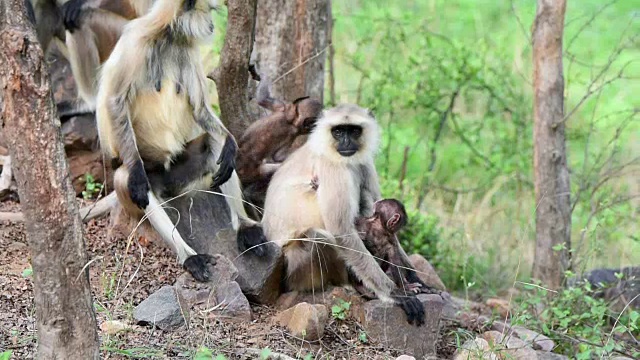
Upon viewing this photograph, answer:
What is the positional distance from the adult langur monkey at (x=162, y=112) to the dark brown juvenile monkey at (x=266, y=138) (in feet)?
1.10

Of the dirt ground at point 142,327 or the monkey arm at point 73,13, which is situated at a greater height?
the monkey arm at point 73,13

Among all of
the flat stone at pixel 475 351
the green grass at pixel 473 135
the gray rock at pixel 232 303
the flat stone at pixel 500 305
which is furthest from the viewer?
the green grass at pixel 473 135

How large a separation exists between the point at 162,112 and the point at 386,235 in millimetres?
1350

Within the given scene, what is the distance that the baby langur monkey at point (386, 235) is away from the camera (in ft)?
16.9

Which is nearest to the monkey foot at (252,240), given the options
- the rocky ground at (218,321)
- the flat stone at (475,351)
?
the rocky ground at (218,321)

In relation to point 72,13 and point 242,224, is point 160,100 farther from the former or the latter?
point 72,13

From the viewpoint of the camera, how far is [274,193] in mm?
5293

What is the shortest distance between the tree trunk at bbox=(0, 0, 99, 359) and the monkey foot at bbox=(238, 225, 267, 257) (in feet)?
5.17

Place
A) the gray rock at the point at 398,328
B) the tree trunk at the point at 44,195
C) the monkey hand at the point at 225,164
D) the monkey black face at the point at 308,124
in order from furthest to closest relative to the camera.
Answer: the monkey black face at the point at 308,124, the monkey hand at the point at 225,164, the gray rock at the point at 398,328, the tree trunk at the point at 44,195

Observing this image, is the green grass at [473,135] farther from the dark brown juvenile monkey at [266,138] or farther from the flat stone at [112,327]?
the flat stone at [112,327]

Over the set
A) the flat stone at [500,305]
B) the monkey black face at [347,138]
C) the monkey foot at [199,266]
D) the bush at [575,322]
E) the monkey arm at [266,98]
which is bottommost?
the flat stone at [500,305]

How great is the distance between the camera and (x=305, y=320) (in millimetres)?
4691

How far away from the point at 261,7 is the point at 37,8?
1.41 meters

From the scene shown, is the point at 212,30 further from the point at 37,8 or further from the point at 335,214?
the point at 37,8
